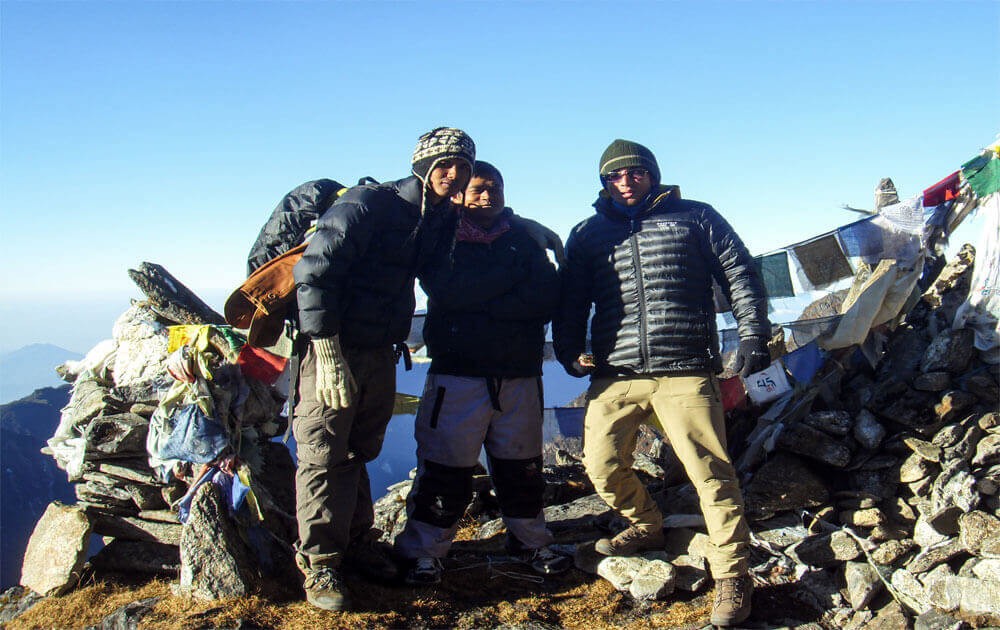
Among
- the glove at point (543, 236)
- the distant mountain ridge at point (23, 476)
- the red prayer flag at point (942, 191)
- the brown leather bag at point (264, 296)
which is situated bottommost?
the distant mountain ridge at point (23, 476)

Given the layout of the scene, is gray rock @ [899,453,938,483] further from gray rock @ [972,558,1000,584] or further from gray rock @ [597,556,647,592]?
gray rock @ [597,556,647,592]

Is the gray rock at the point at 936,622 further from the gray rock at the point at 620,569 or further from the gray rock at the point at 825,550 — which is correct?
the gray rock at the point at 620,569

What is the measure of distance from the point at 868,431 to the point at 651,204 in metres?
2.89

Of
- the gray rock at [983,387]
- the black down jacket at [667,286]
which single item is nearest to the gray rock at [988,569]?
the gray rock at [983,387]

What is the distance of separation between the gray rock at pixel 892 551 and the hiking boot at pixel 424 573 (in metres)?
3.10

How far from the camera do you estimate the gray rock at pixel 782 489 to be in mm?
5289

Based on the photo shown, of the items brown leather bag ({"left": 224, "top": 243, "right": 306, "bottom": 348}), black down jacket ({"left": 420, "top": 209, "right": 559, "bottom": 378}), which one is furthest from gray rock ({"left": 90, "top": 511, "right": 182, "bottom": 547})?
black down jacket ({"left": 420, "top": 209, "right": 559, "bottom": 378})

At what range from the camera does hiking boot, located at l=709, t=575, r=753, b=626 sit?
12.8 feet

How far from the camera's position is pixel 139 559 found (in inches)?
185

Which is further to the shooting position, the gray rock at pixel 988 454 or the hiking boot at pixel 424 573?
the gray rock at pixel 988 454

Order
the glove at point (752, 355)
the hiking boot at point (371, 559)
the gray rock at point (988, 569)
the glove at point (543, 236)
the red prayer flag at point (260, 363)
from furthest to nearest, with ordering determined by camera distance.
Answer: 1. the red prayer flag at point (260, 363)
2. the glove at point (543, 236)
3. the hiking boot at point (371, 559)
4. the glove at point (752, 355)
5. the gray rock at point (988, 569)

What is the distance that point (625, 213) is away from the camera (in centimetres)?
452

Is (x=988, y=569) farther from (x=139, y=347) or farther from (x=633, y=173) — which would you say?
(x=139, y=347)

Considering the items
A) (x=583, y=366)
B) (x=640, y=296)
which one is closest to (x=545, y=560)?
(x=583, y=366)
